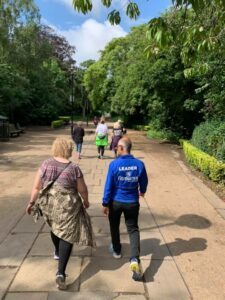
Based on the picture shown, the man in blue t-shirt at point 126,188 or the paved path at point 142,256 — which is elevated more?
the man in blue t-shirt at point 126,188

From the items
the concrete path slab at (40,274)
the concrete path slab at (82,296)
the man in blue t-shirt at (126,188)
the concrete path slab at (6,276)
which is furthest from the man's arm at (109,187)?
the concrete path slab at (6,276)

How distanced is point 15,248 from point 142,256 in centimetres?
174

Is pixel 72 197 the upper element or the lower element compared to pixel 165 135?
upper

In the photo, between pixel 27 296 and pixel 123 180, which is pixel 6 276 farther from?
pixel 123 180

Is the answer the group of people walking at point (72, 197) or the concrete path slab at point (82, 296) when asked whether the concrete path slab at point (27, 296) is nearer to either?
the concrete path slab at point (82, 296)

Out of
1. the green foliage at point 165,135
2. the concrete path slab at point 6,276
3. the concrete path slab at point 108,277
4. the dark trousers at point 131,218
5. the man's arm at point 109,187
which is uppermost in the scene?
the man's arm at point 109,187

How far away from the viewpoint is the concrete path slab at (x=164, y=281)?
399 cm

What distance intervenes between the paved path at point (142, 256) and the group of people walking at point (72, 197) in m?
0.28

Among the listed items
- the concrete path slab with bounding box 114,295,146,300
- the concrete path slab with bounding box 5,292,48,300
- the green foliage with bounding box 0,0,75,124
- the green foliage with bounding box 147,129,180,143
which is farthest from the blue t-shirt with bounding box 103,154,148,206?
the green foliage with bounding box 0,0,75,124

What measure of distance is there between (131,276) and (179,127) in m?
20.2

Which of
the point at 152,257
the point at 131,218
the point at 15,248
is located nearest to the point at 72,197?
the point at 131,218

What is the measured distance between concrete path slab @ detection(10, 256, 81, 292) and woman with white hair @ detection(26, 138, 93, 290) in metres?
0.22

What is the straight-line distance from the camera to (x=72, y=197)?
413 cm

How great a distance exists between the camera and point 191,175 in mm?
11891
